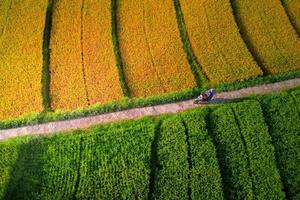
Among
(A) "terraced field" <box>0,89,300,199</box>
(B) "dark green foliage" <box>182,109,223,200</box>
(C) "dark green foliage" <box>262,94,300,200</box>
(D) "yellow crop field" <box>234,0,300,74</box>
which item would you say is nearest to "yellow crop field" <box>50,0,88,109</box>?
(A) "terraced field" <box>0,89,300,199</box>

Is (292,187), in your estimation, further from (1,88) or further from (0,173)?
(1,88)

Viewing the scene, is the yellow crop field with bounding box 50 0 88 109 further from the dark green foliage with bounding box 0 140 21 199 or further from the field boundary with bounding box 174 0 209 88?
the field boundary with bounding box 174 0 209 88

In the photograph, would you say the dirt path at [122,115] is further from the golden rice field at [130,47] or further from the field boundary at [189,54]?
the field boundary at [189,54]

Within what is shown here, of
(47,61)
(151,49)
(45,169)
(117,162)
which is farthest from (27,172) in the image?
(151,49)

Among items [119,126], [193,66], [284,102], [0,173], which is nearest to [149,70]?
[193,66]

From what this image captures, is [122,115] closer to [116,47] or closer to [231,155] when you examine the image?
[116,47]

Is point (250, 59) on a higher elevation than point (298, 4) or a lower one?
lower
